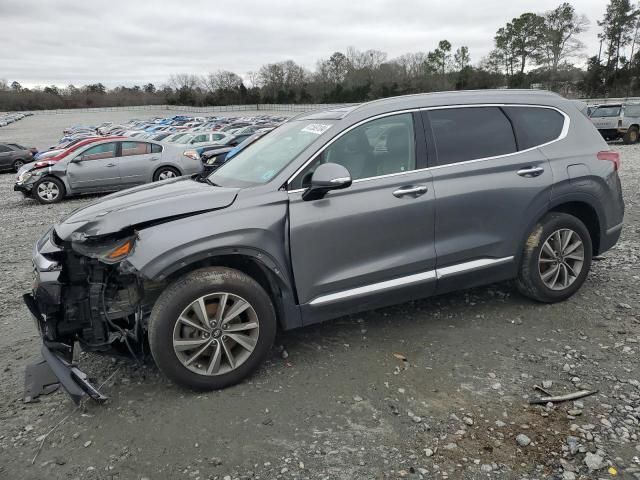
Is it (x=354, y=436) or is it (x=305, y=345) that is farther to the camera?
(x=305, y=345)

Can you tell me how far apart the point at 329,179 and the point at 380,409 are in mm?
1503

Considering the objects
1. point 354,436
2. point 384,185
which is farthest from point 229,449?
point 384,185

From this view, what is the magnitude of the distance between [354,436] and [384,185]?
1.73m

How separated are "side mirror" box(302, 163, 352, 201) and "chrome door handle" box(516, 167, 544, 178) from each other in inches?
63.4

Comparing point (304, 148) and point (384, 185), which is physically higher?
point (304, 148)

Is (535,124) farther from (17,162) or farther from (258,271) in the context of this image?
(17,162)

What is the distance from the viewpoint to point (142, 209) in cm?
319

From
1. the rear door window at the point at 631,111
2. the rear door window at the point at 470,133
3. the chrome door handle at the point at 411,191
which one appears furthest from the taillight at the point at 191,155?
the rear door window at the point at 631,111

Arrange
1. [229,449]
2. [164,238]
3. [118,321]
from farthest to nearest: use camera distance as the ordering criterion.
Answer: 1. [118,321]
2. [164,238]
3. [229,449]

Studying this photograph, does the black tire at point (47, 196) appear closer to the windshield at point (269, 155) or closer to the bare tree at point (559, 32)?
the windshield at point (269, 155)

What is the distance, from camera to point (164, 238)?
3029 millimetres

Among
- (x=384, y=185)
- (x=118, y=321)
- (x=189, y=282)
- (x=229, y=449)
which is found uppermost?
(x=384, y=185)

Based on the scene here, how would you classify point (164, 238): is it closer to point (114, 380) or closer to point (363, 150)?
point (114, 380)

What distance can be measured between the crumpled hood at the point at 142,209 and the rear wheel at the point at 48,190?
10.1 m
